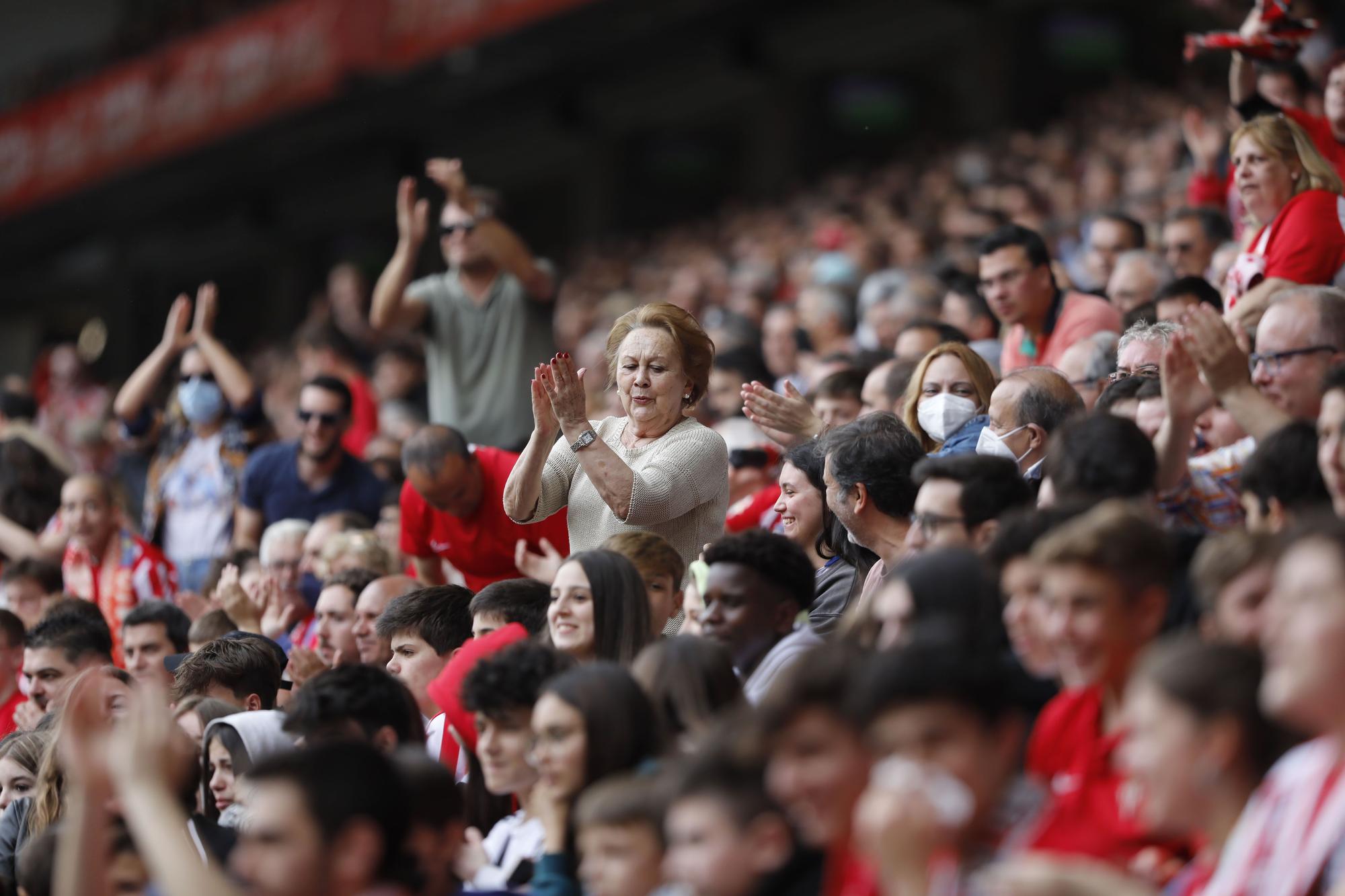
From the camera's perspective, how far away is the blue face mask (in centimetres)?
797

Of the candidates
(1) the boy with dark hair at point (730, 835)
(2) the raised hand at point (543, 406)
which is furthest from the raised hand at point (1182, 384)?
(2) the raised hand at point (543, 406)

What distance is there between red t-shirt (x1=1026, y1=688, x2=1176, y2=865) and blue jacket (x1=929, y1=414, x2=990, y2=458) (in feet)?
Answer: 4.89

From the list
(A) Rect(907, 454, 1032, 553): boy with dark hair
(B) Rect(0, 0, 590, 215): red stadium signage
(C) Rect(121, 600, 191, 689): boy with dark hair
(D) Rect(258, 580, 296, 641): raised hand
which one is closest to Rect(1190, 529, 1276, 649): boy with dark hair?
(A) Rect(907, 454, 1032, 553): boy with dark hair

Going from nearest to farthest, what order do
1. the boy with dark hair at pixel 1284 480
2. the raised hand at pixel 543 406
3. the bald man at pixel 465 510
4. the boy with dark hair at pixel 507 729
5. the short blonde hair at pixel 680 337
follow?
the boy with dark hair at pixel 1284 480
the boy with dark hair at pixel 507 729
the raised hand at pixel 543 406
the short blonde hair at pixel 680 337
the bald man at pixel 465 510

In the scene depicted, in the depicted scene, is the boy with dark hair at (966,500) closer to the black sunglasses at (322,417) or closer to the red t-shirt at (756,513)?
the red t-shirt at (756,513)

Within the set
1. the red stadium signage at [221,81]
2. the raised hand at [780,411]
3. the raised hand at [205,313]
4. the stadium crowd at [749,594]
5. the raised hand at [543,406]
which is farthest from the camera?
the red stadium signage at [221,81]

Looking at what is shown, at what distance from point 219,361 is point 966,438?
420 cm

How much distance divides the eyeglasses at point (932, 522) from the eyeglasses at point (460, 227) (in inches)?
155

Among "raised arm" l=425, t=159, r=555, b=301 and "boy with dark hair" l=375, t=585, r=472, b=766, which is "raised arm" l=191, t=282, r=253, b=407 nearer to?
"raised arm" l=425, t=159, r=555, b=301

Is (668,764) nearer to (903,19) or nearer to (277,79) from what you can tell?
(903,19)

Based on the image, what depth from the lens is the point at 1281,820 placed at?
8.42 feet

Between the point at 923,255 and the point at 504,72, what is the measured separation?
7504 mm

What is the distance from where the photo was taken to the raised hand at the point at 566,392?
4.81 metres

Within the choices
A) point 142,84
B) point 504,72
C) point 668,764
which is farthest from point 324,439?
point 142,84
